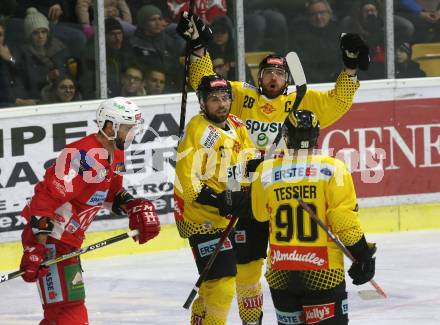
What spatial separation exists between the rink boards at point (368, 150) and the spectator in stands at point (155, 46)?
0.29 meters

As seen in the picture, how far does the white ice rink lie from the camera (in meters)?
8.35

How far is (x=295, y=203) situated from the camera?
233 inches

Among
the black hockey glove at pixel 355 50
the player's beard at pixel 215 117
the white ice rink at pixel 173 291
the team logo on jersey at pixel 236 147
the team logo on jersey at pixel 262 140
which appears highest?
the black hockey glove at pixel 355 50

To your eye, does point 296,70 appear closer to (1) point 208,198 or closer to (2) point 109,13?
(1) point 208,198

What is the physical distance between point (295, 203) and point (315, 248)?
0.22 m

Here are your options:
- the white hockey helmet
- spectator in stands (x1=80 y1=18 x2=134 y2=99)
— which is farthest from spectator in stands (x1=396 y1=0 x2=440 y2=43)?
the white hockey helmet

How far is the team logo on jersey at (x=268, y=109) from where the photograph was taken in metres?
8.09

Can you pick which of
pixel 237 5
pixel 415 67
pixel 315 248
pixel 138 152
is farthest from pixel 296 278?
pixel 415 67

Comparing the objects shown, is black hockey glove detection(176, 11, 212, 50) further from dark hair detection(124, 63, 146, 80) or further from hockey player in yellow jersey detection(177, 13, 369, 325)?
dark hair detection(124, 63, 146, 80)

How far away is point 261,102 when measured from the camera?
8117 mm

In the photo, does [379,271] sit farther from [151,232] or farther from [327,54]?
[151,232]

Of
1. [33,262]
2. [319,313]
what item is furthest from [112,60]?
[319,313]

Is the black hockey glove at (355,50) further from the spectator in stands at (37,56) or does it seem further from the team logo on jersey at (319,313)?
the spectator in stands at (37,56)

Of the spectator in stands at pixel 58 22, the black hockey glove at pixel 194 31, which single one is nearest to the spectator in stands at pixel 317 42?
the spectator in stands at pixel 58 22
